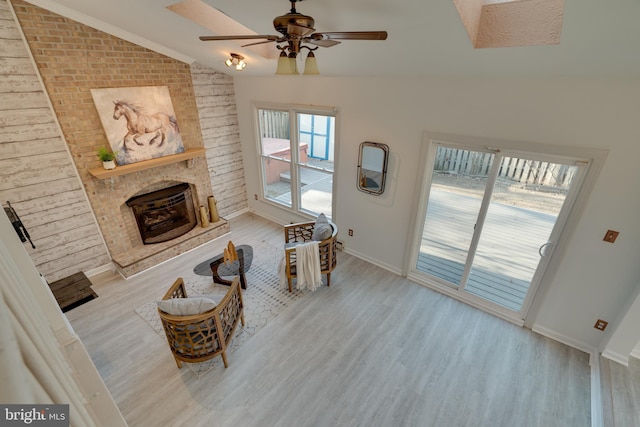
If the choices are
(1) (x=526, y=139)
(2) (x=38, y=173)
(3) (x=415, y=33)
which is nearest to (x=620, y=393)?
(1) (x=526, y=139)

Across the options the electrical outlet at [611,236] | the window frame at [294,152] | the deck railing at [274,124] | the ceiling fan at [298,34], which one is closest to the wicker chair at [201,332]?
the ceiling fan at [298,34]

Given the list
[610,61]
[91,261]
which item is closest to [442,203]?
[610,61]

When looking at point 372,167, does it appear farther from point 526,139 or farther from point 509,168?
point 526,139

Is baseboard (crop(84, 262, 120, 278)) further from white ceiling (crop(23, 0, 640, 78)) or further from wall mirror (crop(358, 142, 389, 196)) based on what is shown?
wall mirror (crop(358, 142, 389, 196))

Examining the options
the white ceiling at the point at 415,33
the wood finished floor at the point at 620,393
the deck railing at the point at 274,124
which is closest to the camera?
the white ceiling at the point at 415,33

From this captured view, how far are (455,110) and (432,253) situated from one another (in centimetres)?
201

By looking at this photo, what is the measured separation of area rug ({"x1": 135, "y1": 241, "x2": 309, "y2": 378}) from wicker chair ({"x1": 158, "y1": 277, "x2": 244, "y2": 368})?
230mm

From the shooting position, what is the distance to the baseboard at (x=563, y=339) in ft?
9.98

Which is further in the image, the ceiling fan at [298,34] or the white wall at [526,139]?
the white wall at [526,139]

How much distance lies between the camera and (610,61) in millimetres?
2098

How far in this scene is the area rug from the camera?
317 cm

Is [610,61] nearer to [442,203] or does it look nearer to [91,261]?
[442,203]

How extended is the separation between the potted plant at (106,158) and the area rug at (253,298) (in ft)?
5.65

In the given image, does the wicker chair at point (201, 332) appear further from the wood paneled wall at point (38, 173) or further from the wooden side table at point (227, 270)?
the wood paneled wall at point (38, 173)
